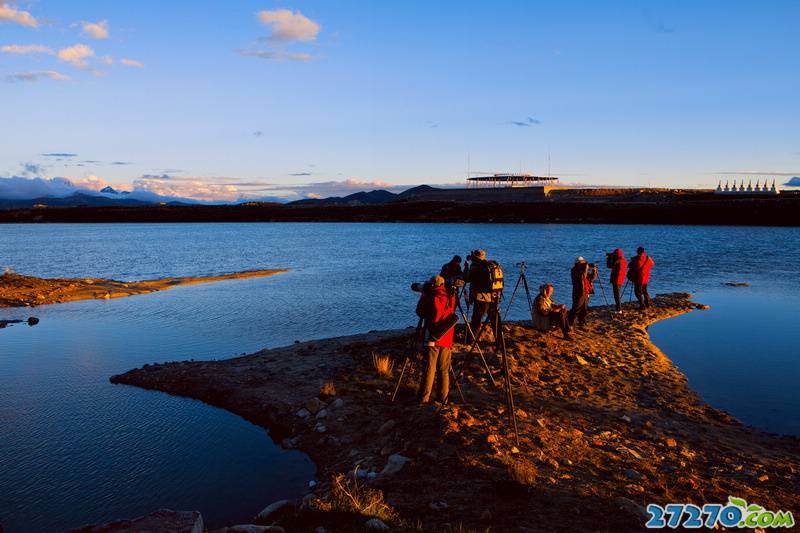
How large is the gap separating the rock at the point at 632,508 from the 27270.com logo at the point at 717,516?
6 cm

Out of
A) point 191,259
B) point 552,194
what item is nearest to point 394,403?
point 191,259

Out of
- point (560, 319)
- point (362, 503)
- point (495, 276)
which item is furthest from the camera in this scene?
point (560, 319)

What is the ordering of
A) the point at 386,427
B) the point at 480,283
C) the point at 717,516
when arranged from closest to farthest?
the point at 717,516 → the point at 386,427 → the point at 480,283

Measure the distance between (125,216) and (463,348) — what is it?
17471 centimetres

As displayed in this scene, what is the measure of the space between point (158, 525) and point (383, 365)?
24.2 feet

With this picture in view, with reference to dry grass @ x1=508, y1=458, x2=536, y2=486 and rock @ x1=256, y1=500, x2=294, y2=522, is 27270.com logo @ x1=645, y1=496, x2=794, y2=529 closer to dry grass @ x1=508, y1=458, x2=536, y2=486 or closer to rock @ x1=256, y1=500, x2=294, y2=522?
dry grass @ x1=508, y1=458, x2=536, y2=486

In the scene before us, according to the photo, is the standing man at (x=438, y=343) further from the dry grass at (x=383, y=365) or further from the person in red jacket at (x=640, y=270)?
the person in red jacket at (x=640, y=270)

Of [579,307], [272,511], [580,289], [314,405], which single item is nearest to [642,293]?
[579,307]

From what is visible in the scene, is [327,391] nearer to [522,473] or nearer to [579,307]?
[522,473]

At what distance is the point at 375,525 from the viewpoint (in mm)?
5797

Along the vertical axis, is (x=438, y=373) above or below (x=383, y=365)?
above

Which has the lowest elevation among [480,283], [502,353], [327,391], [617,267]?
[327,391]

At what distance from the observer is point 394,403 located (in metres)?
10.7

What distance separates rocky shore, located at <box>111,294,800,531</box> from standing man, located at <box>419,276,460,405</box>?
43 centimetres
